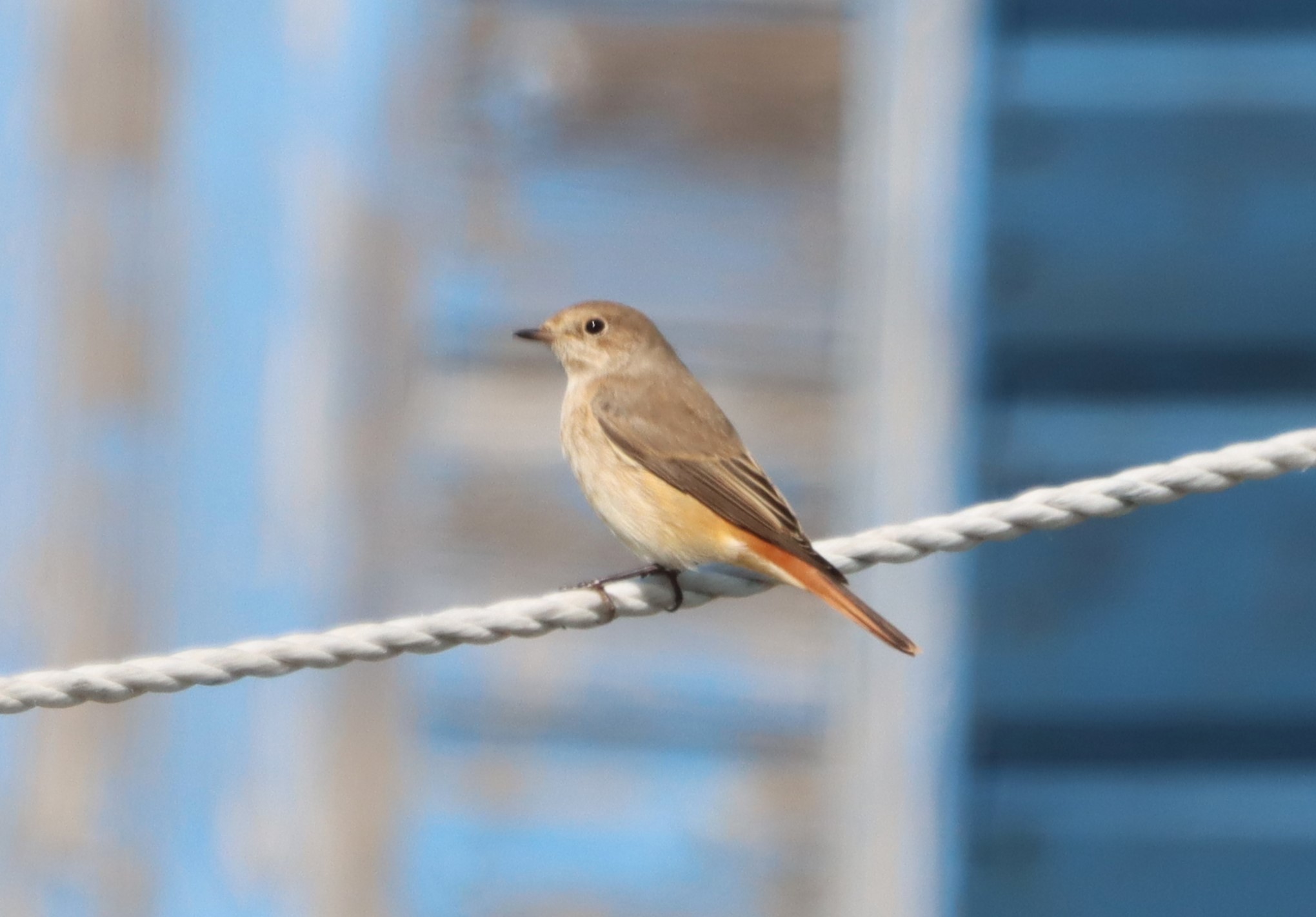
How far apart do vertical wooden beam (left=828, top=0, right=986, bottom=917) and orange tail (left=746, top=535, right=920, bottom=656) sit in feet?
5.15

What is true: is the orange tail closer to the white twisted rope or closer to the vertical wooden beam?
the white twisted rope

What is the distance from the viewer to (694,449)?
169 inches

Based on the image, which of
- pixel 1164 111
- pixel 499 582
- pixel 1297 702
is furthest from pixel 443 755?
pixel 1164 111

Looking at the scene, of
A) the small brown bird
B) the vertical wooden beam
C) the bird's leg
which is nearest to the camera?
the small brown bird

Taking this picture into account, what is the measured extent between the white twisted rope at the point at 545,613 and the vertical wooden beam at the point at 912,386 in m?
2.04

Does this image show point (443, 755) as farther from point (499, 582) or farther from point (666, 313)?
point (666, 313)

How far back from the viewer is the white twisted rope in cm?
293

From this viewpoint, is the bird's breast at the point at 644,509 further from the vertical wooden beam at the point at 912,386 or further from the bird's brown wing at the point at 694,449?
the vertical wooden beam at the point at 912,386

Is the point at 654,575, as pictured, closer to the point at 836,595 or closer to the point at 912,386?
the point at 836,595

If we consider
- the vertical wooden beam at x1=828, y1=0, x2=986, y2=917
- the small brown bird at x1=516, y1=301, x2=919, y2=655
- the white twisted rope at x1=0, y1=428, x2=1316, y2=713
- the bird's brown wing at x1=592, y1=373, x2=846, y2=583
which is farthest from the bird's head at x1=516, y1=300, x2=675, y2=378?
the white twisted rope at x1=0, y1=428, x2=1316, y2=713

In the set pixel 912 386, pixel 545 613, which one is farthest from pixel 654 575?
pixel 912 386

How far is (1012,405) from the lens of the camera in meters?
5.30

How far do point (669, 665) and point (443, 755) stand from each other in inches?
29.4

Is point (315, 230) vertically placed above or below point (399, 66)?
below
